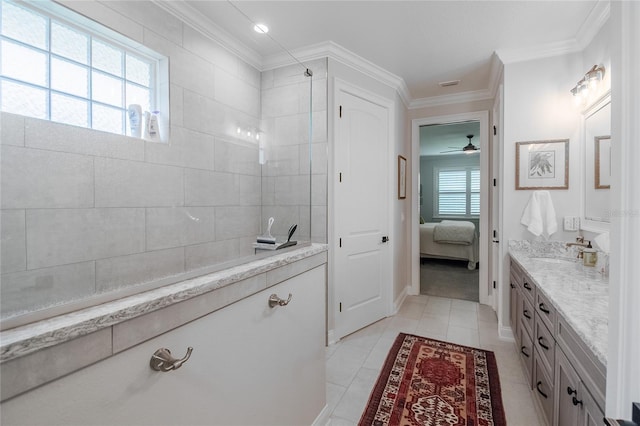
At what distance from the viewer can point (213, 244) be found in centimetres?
189

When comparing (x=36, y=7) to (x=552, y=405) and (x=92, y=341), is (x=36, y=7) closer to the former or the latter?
(x=92, y=341)

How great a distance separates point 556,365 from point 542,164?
1900 millimetres

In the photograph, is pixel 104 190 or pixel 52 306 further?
pixel 104 190

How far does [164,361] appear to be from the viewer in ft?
2.64

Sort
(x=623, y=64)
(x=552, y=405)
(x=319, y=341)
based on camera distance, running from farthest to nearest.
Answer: (x=319, y=341) < (x=552, y=405) < (x=623, y=64)

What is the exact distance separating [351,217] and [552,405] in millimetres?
1946

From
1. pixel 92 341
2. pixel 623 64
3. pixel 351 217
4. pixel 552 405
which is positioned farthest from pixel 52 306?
pixel 351 217

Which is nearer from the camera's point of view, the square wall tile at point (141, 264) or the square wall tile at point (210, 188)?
the square wall tile at point (141, 264)

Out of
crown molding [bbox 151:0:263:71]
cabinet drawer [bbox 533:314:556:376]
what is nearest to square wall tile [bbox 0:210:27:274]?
crown molding [bbox 151:0:263:71]

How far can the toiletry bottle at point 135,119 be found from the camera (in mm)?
1904

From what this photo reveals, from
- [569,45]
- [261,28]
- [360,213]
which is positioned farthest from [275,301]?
[569,45]

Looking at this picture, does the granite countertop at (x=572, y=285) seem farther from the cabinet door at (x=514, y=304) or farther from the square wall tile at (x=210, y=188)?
the square wall tile at (x=210, y=188)

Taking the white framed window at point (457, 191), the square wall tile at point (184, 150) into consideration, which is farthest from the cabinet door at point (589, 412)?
the white framed window at point (457, 191)

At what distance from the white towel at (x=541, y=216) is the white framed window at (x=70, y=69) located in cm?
317
